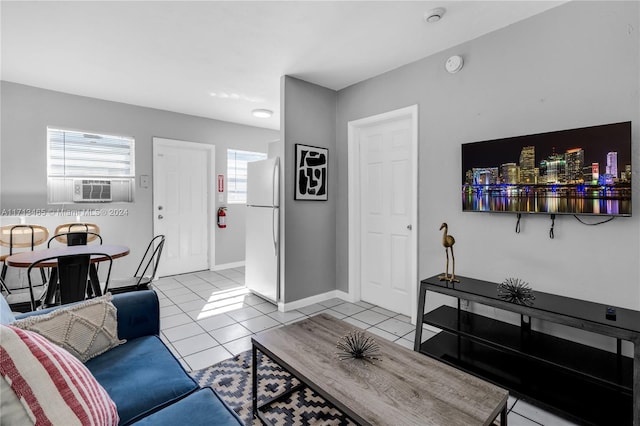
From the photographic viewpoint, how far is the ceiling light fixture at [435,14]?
7.44ft

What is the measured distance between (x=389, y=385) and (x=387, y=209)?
233 cm

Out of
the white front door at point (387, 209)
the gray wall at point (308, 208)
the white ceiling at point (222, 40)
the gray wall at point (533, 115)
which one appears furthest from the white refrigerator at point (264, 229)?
the gray wall at point (533, 115)

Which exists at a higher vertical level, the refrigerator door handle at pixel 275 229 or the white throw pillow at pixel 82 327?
the refrigerator door handle at pixel 275 229

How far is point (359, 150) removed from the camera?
12.3 feet

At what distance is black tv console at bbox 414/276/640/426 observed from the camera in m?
1.64

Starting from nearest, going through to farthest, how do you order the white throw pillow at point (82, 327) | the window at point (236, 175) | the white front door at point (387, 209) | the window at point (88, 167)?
the white throw pillow at point (82, 327), the white front door at point (387, 209), the window at point (88, 167), the window at point (236, 175)

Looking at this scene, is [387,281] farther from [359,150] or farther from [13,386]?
[13,386]

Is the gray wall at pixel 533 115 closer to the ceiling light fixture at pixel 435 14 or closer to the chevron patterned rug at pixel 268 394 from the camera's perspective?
the ceiling light fixture at pixel 435 14

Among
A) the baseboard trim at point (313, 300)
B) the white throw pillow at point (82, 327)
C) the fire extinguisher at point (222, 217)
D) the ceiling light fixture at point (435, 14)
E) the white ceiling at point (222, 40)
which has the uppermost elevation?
the white ceiling at point (222, 40)

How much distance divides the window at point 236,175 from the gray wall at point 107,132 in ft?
0.38

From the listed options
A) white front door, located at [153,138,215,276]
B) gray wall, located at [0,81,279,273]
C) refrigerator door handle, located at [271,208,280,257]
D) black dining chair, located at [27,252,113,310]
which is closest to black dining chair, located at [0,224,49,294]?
gray wall, located at [0,81,279,273]

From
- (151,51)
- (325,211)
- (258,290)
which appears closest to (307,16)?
(151,51)

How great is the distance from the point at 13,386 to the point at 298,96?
336 centimetres

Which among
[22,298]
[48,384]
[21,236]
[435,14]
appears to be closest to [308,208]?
[435,14]
